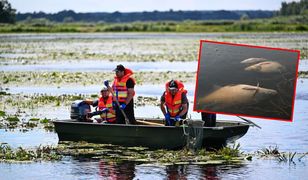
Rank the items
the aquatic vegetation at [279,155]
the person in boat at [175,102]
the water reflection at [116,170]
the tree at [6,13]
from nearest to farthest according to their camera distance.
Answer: the water reflection at [116,170] < the aquatic vegetation at [279,155] < the person in boat at [175,102] < the tree at [6,13]

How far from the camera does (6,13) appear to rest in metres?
177

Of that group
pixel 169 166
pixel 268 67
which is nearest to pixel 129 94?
→ pixel 169 166

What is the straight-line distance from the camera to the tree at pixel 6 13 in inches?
6909

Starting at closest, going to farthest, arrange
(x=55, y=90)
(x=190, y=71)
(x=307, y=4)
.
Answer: (x=55, y=90)
(x=190, y=71)
(x=307, y=4)

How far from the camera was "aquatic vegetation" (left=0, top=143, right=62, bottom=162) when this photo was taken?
19.3 meters

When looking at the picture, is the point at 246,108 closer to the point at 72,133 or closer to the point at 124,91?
the point at 124,91

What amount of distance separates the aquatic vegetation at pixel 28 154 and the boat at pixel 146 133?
98cm

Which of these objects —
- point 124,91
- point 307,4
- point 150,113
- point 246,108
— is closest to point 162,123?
point 124,91

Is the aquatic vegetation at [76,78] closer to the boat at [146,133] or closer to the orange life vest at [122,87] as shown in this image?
the boat at [146,133]

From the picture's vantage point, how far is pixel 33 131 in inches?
918

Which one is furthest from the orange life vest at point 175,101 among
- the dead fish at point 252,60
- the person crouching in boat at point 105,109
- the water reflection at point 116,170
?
the water reflection at point 116,170

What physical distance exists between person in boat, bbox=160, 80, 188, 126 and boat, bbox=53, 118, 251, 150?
1.76ft

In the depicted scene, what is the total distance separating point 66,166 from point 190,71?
25.9 m

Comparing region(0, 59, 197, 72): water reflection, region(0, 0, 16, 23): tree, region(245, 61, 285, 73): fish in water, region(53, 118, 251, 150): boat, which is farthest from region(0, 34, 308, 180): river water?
region(0, 0, 16, 23): tree
